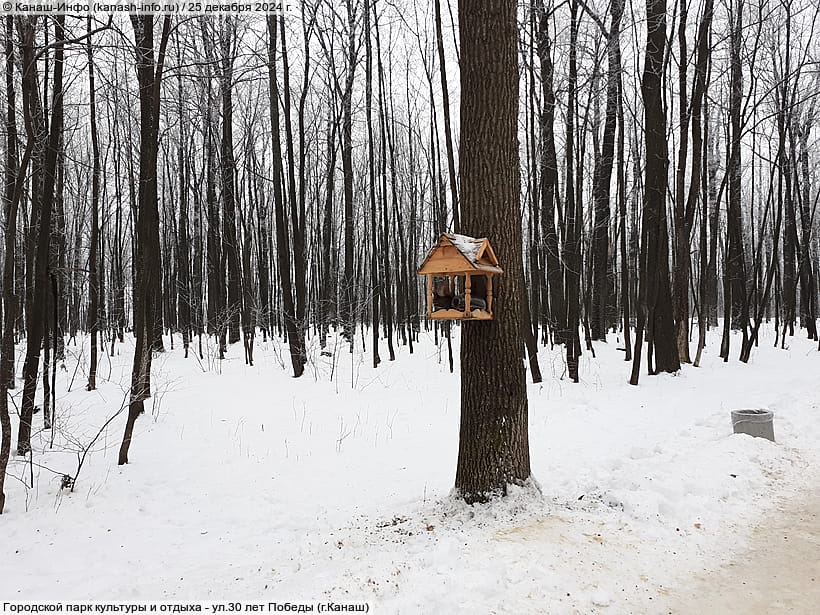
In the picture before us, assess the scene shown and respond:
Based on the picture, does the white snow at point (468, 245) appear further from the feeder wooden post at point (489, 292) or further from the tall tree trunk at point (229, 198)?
the tall tree trunk at point (229, 198)

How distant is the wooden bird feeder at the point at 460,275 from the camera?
3.65 meters

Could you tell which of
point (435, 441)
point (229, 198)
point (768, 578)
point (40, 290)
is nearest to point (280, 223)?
point (229, 198)

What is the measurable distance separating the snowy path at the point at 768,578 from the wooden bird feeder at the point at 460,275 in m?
2.12

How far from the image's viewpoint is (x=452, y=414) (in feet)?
25.4

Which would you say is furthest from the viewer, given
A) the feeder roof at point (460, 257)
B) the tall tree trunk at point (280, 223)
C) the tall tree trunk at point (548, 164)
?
the tall tree trunk at point (280, 223)

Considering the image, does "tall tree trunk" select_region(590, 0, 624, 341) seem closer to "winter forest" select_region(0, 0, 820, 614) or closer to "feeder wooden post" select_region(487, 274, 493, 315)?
"winter forest" select_region(0, 0, 820, 614)

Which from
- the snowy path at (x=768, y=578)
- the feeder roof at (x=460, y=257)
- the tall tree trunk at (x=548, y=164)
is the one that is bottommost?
the snowy path at (x=768, y=578)

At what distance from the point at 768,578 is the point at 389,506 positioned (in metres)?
2.73

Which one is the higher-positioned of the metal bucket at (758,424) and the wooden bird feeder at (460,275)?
the wooden bird feeder at (460,275)

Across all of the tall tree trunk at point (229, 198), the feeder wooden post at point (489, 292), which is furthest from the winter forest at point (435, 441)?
the tall tree trunk at point (229, 198)

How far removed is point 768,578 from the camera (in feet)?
10.4

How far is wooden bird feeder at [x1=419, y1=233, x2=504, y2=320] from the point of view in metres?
3.65

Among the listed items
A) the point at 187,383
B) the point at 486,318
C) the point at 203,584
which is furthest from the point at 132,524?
the point at 187,383

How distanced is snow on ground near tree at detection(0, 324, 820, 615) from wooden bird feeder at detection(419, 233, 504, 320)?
4.87 ft
